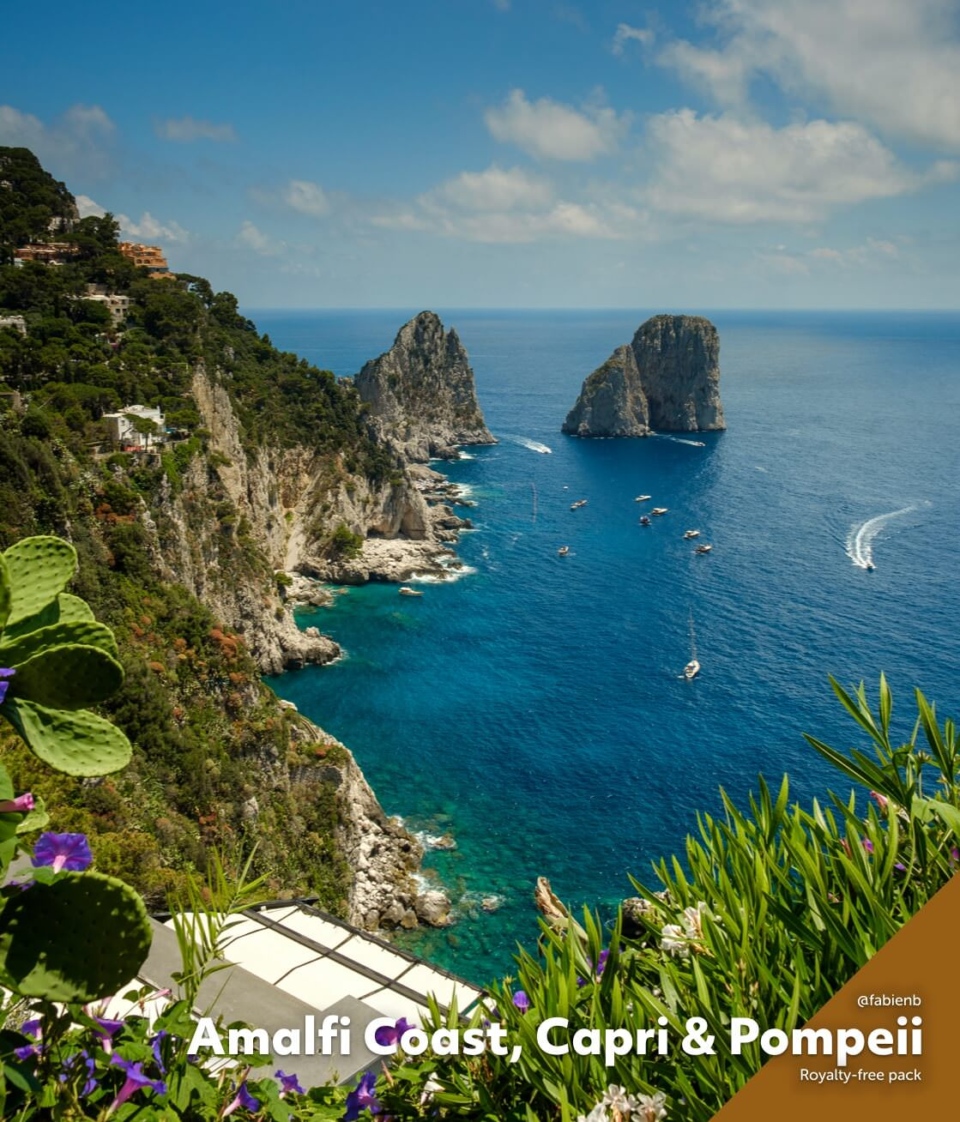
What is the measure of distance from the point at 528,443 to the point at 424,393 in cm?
1623

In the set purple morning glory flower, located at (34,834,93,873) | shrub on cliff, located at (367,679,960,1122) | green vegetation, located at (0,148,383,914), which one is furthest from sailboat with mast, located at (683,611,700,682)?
purple morning glory flower, located at (34,834,93,873)

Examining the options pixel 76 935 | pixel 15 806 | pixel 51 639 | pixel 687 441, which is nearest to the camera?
pixel 15 806

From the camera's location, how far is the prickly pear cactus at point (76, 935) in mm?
3281

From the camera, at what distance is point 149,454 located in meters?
36.6

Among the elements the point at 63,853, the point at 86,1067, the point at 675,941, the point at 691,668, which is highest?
the point at 63,853

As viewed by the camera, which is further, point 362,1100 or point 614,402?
point 614,402

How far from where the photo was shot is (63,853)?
3.48m

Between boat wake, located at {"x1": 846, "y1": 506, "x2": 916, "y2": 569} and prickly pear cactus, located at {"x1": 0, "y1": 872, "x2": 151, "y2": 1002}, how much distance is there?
69710 mm

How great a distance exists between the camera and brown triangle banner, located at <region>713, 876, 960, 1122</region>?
3398mm

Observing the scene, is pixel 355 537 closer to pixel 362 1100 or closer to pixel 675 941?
pixel 675 941

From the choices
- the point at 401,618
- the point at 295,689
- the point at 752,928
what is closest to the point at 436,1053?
the point at 752,928

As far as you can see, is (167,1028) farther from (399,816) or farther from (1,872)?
(399,816)

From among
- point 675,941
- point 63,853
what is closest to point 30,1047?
point 63,853

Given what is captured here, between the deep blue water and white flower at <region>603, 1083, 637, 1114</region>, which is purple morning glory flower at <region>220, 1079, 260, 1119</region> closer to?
white flower at <region>603, 1083, 637, 1114</region>
